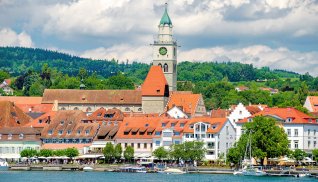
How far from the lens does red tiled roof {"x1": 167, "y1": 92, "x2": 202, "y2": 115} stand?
461 ft

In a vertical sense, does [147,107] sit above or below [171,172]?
above

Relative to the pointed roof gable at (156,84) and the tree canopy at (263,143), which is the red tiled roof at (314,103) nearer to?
the pointed roof gable at (156,84)

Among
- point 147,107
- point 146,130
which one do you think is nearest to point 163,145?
point 146,130

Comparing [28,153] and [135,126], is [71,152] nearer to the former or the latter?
[28,153]

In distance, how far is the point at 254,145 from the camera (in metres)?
108

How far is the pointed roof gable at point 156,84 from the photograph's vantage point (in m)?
145

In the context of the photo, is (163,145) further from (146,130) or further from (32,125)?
(32,125)

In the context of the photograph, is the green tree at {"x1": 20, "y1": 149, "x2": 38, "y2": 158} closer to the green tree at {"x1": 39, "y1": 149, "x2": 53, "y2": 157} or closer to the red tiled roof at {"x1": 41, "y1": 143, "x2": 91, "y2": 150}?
the green tree at {"x1": 39, "y1": 149, "x2": 53, "y2": 157}

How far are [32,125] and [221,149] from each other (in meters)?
28.0

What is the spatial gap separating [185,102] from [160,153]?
2627 cm

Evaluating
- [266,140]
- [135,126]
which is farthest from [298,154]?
[135,126]

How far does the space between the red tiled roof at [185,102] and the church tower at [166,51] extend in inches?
564

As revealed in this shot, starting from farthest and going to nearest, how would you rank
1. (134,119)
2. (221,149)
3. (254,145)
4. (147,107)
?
1. (147,107)
2. (134,119)
3. (221,149)
4. (254,145)

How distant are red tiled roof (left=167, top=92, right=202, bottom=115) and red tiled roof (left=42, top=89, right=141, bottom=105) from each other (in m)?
7.35
